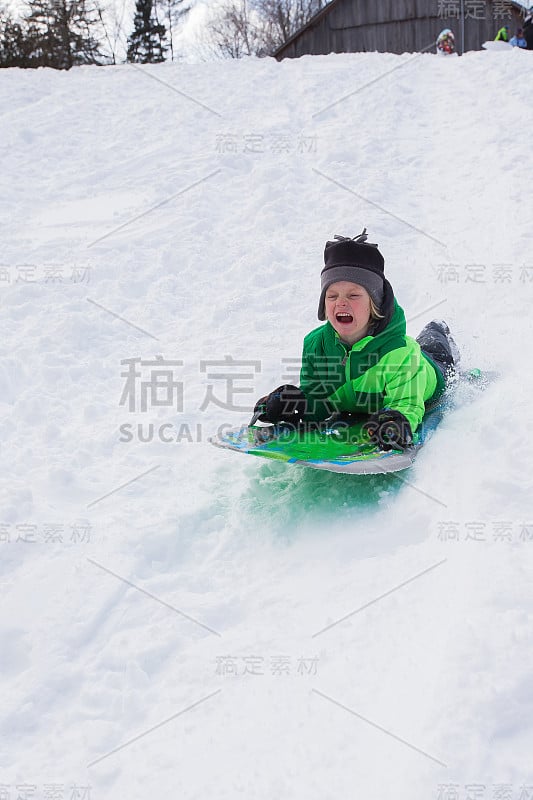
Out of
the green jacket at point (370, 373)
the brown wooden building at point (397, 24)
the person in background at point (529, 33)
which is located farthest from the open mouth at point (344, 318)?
the brown wooden building at point (397, 24)

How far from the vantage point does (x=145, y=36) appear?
1200 inches

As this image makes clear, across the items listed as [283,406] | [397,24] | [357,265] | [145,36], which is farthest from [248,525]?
[145,36]

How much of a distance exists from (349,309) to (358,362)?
273mm

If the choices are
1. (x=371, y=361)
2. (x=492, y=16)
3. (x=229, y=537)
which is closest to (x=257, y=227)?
(x=371, y=361)

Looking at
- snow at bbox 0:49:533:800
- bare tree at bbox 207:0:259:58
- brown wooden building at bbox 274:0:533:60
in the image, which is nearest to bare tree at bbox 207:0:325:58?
bare tree at bbox 207:0:259:58

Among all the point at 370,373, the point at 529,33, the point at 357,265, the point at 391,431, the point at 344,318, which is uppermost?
the point at 529,33

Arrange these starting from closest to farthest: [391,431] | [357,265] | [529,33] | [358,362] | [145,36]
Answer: [391,431], [357,265], [358,362], [529,33], [145,36]

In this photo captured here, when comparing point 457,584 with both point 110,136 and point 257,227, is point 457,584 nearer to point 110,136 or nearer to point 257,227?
point 257,227

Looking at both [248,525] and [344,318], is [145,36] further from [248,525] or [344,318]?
[248,525]

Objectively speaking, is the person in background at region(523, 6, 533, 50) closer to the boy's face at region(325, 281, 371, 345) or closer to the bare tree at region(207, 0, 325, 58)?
the boy's face at region(325, 281, 371, 345)

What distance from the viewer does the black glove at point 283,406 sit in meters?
3.61

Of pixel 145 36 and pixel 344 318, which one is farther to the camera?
pixel 145 36

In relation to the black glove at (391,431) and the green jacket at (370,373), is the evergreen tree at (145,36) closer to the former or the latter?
the green jacket at (370,373)

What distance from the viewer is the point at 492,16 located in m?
18.3
